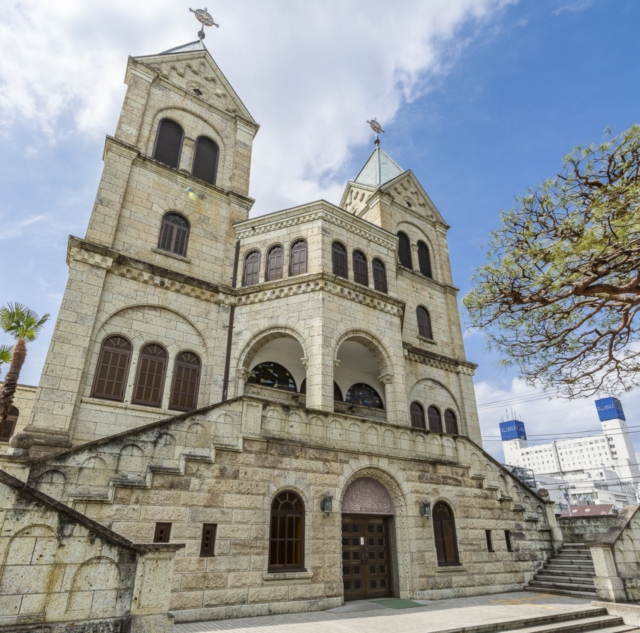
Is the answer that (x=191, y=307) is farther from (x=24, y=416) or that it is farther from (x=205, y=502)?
(x=205, y=502)

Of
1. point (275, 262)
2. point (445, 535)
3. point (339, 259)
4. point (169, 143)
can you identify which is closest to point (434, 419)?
point (445, 535)

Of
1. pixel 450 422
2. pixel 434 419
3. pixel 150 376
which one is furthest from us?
pixel 450 422

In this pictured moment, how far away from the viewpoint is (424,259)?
85.6 feet

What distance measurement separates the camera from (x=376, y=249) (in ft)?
63.9

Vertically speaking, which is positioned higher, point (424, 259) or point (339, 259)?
point (424, 259)

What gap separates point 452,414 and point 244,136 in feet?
58.6

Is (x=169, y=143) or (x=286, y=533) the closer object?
(x=286, y=533)

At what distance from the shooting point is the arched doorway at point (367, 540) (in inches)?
476

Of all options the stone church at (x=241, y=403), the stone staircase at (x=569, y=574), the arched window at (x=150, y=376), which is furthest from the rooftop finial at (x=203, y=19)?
the stone staircase at (x=569, y=574)

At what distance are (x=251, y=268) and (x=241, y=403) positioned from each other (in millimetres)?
8346

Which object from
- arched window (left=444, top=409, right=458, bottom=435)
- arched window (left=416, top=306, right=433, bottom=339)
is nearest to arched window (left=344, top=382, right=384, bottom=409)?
arched window (left=444, top=409, right=458, bottom=435)

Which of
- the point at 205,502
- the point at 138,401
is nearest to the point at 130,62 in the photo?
the point at 138,401

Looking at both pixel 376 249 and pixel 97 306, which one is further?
pixel 376 249

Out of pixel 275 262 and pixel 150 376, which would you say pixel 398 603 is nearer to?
pixel 150 376
